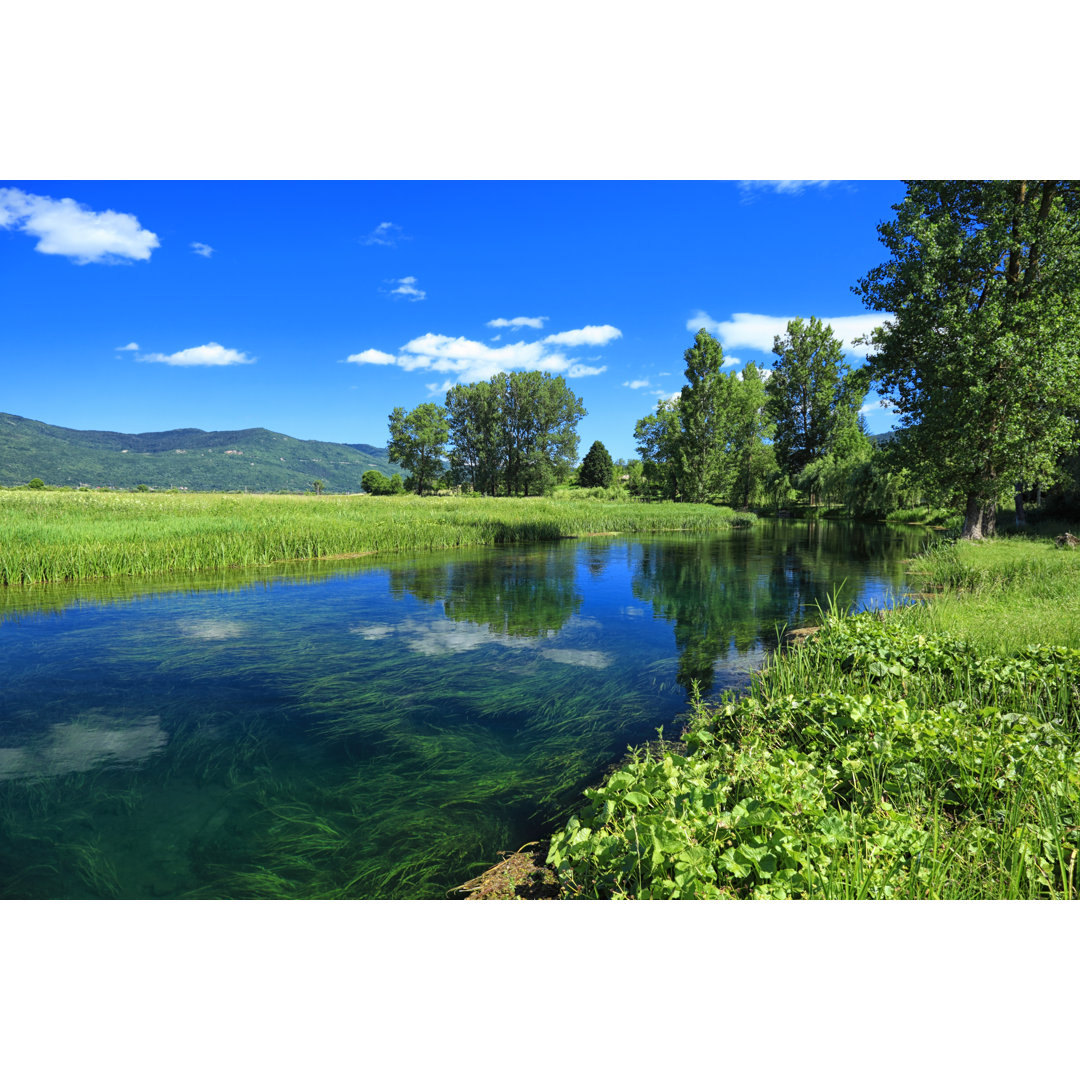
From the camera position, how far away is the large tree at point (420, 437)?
78.7m

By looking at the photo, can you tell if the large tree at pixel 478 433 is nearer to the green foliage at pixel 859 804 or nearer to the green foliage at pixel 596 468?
the green foliage at pixel 596 468

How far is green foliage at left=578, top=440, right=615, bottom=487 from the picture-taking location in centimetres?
8906

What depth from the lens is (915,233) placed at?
600 inches

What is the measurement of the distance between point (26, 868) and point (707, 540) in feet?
95.4

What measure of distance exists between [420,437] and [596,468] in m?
28.7

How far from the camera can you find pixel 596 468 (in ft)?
294

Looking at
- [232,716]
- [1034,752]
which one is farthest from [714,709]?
[232,716]

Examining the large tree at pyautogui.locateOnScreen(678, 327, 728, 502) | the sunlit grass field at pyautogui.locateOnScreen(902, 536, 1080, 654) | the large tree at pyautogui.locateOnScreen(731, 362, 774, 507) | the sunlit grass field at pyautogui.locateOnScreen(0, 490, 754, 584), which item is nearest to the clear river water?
the sunlit grass field at pyautogui.locateOnScreen(902, 536, 1080, 654)

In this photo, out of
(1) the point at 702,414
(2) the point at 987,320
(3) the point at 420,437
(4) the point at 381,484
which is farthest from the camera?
(4) the point at 381,484

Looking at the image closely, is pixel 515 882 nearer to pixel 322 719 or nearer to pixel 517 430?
pixel 322 719

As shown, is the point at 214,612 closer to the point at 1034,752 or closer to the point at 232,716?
the point at 232,716

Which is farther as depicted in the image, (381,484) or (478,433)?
(381,484)

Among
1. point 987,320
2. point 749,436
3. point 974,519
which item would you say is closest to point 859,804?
point 987,320

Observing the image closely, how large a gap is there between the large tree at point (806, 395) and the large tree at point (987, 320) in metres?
35.5
